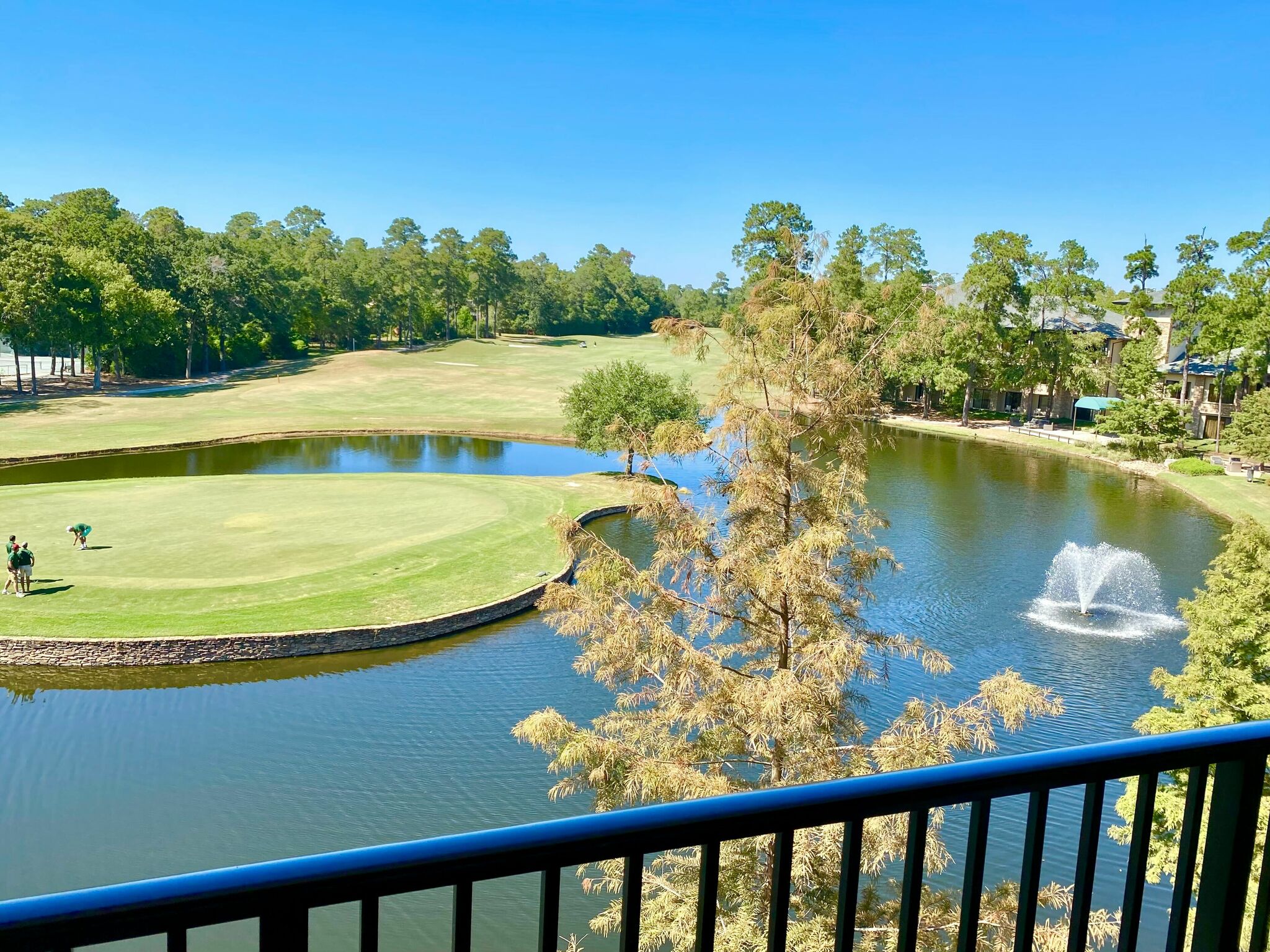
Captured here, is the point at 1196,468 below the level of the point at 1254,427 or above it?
below

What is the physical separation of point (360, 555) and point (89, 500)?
1133 centimetres

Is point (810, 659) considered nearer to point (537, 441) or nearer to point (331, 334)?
point (537, 441)

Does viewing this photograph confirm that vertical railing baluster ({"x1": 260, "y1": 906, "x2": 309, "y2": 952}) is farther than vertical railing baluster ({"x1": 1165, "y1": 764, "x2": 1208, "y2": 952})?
No

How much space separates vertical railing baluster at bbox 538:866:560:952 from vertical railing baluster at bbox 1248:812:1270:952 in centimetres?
177

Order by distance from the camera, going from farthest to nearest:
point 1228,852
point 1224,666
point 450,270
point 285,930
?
point 450,270
point 1224,666
point 1228,852
point 285,930

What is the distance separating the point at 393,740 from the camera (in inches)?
649

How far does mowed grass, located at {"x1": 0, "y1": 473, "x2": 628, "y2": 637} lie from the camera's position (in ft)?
68.8

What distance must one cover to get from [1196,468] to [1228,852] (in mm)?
46587

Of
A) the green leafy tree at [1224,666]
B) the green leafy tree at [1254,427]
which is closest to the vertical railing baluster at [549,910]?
the green leafy tree at [1224,666]

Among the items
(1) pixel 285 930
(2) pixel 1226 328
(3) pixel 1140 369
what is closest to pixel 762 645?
(1) pixel 285 930

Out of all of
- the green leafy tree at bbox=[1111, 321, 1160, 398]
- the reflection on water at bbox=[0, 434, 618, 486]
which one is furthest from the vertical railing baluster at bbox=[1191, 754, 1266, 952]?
the green leafy tree at bbox=[1111, 321, 1160, 398]

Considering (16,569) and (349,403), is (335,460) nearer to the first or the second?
(349,403)

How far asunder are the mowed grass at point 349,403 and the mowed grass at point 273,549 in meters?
8.98

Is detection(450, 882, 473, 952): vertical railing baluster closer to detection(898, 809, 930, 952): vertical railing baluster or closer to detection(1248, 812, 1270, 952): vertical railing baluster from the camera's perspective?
detection(898, 809, 930, 952): vertical railing baluster
